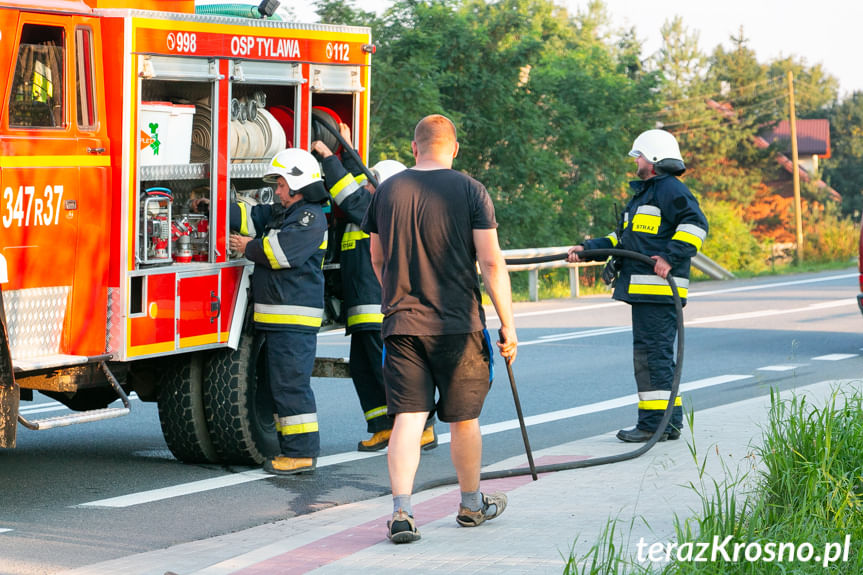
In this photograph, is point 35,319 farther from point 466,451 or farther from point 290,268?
point 466,451

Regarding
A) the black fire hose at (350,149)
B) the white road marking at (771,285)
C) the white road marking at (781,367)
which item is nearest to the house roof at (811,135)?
the white road marking at (771,285)

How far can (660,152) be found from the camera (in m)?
8.55

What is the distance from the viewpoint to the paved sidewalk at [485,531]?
5.44 m

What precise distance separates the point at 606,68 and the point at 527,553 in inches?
1500

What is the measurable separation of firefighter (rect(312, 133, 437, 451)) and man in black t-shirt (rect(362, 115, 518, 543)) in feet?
7.54

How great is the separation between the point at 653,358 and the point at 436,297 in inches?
112

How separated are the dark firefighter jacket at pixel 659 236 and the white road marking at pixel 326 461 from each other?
179 centimetres

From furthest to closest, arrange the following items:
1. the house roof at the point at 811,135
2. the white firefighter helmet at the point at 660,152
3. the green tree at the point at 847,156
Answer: the green tree at the point at 847,156 → the house roof at the point at 811,135 → the white firefighter helmet at the point at 660,152

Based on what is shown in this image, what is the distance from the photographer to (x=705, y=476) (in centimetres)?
696

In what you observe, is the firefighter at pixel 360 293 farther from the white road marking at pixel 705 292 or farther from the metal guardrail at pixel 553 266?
the white road marking at pixel 705 292

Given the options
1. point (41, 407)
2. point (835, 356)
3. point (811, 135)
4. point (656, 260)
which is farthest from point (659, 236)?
point (811, 135)

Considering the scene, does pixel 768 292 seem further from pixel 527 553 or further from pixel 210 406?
pixel 527 553

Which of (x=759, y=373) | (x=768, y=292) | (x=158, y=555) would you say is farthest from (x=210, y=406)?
(x=768, y=292)

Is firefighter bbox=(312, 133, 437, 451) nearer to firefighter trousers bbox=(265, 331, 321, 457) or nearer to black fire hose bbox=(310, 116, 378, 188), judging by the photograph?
black fire hose bbox=(310, 116, 378, 188)
